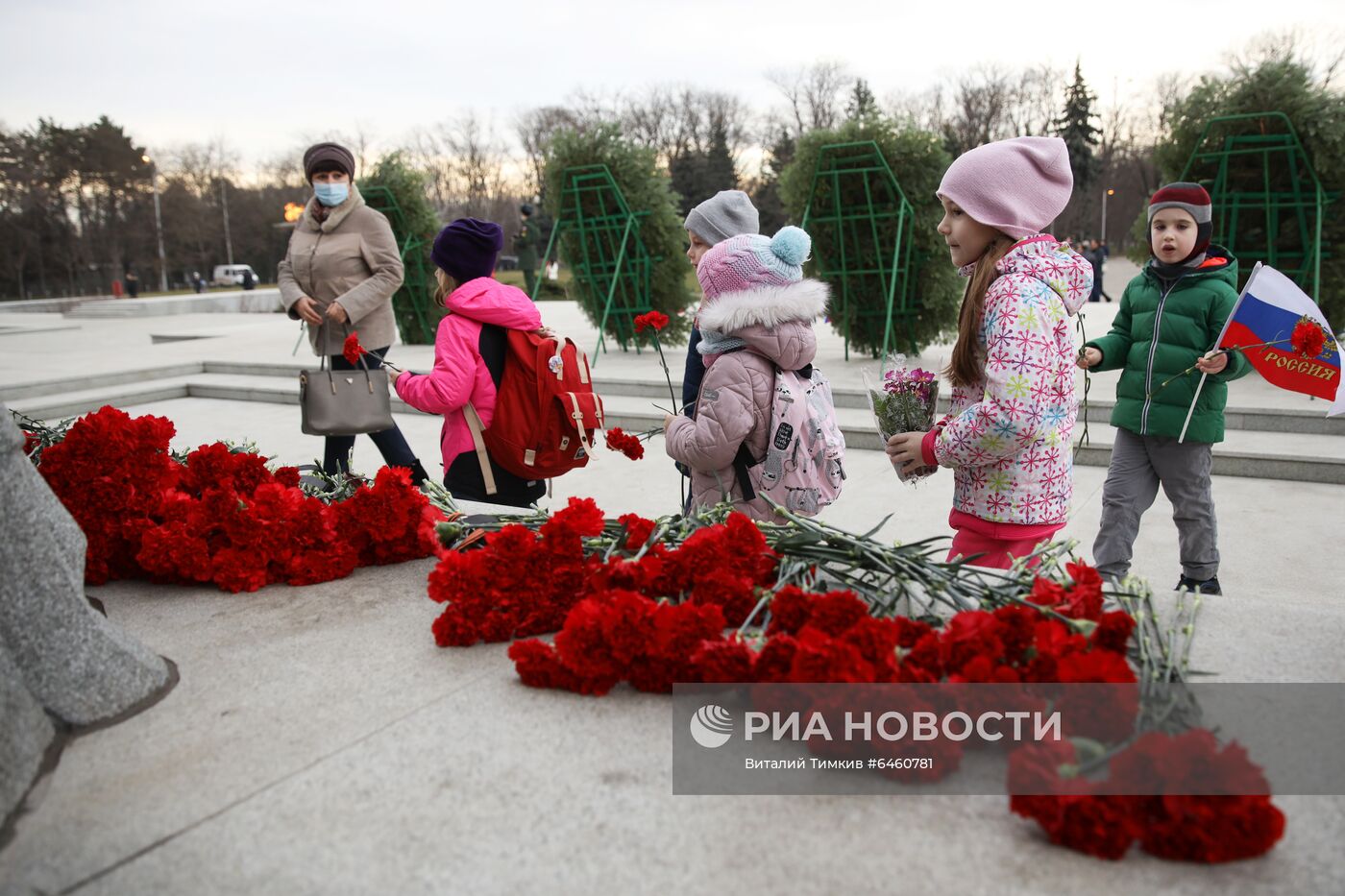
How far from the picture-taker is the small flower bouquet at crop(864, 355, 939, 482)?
8.27 ft

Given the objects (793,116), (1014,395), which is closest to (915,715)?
(1014,395)

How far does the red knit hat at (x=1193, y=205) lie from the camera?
363 cm

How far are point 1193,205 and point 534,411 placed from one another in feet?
8.46

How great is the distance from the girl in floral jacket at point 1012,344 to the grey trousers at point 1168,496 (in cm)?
130

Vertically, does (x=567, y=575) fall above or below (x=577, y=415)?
below

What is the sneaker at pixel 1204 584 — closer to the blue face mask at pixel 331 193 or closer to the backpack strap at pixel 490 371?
the backpack strap at pixel 490 371

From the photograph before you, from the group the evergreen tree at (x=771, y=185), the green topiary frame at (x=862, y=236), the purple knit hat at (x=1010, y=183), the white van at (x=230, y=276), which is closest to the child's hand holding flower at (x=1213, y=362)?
the purple knit hat at (x=1010, y=183)

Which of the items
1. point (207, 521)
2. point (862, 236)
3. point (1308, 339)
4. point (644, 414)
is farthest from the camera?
point (862, 236)

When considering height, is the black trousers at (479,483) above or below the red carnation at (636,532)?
below

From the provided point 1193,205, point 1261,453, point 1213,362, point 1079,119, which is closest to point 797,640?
point 1213,362

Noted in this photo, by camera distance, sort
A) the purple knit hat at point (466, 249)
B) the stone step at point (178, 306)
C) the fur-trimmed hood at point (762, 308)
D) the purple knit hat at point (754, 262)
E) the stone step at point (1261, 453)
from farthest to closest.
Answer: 1. the stone step at point (178, 306)
2. the stone step at point (1261, 453)
3. the purple knit hat at point (466, 249)
4. the purple knit hat at point (754, 262)
5. the fur-trimmed hood at point (762, 308)

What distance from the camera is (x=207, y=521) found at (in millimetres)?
2482

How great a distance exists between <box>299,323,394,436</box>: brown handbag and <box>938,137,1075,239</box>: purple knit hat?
264 centimetres

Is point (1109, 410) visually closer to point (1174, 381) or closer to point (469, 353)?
point (1174, 381)
